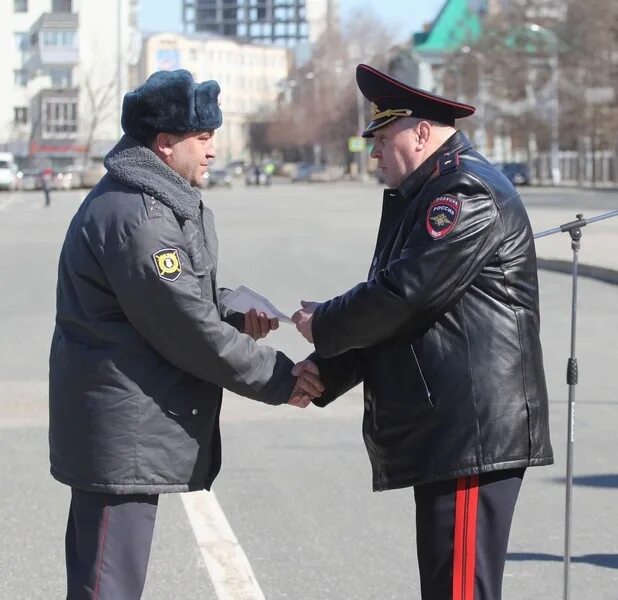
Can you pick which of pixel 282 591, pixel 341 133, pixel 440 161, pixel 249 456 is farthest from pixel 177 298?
pixel 341 133

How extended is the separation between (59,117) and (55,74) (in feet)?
12.5

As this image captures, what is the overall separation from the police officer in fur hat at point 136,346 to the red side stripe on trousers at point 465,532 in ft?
2.28

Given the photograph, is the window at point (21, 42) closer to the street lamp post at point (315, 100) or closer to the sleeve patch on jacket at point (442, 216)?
the street lamp post at point (315, 100)

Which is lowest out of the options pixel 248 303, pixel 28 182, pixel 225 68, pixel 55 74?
pixel 225 68

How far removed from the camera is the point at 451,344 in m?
3.97

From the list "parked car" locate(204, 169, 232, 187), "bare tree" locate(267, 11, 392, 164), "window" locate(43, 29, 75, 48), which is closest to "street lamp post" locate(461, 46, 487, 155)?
"parked car" locate(204, 169, 232, 187)

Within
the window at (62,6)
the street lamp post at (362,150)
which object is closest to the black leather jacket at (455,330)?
the street lamp post at (362,150)

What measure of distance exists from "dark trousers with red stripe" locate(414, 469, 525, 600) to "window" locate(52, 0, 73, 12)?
412ft

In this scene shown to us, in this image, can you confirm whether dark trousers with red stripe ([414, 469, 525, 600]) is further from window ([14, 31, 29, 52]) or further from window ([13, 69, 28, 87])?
window ([14, 31, 29, 52])

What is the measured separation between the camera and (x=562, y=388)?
11023 millimetres

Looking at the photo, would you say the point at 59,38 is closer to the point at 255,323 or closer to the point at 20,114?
the point at 20,114

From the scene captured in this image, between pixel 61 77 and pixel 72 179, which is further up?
pixel 61 77

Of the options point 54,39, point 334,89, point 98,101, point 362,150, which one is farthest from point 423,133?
point 334,89

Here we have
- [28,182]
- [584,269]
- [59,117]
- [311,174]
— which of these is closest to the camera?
[584,269]
